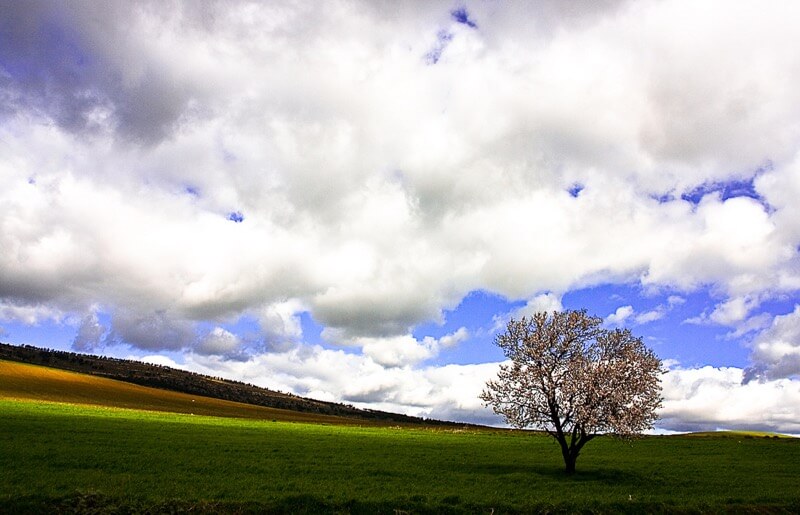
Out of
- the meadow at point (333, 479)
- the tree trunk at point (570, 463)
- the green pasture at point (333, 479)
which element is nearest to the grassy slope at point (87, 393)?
the meadow at point (333, 479)

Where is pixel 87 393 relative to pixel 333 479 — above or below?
below

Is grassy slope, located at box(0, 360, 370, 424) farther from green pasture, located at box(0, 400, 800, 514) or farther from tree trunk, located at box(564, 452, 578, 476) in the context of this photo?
tree trunk, located at box(564, 452, 578, 476)

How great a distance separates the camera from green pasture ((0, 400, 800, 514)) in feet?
82.2

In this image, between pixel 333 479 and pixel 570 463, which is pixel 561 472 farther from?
pixel 333 479

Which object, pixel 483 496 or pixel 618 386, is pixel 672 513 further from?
pixel 618 386

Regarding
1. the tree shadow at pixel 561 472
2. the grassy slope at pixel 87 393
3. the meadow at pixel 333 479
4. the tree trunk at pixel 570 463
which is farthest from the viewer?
the grassy slope at pixel 87 393

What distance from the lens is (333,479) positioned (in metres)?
33.9

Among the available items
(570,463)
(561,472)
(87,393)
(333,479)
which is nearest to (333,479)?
(333,479)

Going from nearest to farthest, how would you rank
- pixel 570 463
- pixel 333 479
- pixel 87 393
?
pixel 333 479 < pixel 570 463 < pixel 87 393

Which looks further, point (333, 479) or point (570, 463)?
point (570, 463)

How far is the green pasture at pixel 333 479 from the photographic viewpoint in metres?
25.0

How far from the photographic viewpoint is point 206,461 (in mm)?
39281

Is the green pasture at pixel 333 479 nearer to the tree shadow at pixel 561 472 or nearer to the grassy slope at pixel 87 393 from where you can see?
the tree shadow at pixel 561 472

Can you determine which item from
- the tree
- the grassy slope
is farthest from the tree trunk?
the grassy slope
